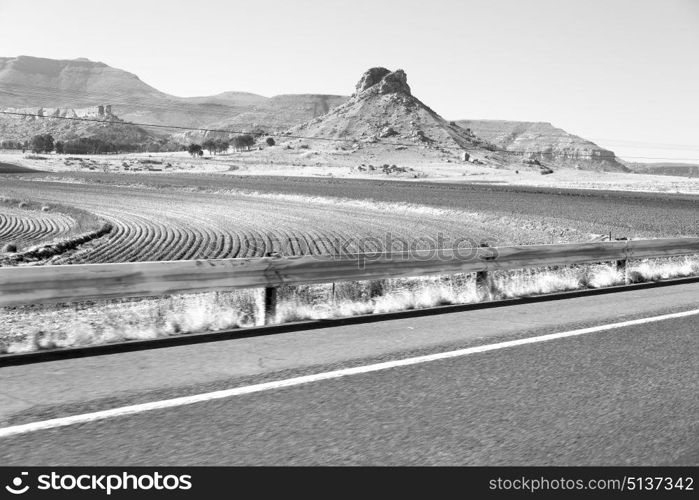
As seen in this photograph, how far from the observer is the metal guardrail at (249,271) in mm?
7398

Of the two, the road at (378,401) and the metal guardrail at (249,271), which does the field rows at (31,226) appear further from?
the road at (378,401)

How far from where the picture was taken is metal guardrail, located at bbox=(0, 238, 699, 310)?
7398 mm

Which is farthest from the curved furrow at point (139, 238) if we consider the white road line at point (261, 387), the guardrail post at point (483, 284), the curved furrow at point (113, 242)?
the white road line at point (261, 387)

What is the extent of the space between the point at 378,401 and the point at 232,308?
4.83 meters

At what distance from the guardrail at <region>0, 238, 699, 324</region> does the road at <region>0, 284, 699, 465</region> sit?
→ 1.49m

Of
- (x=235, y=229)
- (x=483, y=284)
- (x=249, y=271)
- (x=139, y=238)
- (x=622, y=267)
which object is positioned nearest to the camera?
(x=249, y=271)

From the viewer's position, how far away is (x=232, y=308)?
30.9 feet

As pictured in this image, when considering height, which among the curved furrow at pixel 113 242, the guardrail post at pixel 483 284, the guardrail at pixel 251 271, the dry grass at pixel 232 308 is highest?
the guardrail at pixel 251 271

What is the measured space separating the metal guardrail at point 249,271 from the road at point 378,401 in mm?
1493

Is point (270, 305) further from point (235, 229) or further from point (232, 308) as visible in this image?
point (235, 229)

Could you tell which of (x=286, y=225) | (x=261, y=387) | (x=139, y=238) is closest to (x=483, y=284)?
(x=261, y=387)

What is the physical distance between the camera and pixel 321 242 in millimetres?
22406
